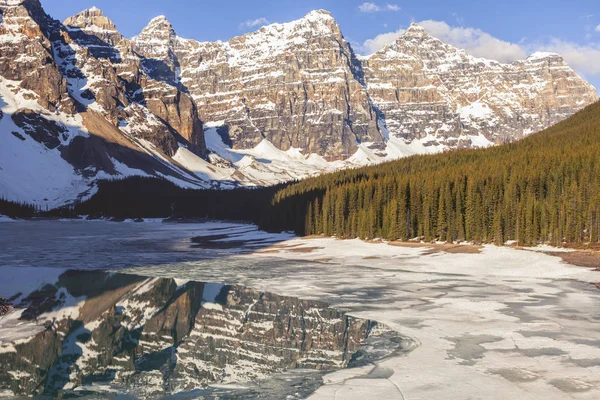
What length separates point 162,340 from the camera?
78.3 feet

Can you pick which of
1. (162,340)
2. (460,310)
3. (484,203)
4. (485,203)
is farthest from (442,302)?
(484,203)

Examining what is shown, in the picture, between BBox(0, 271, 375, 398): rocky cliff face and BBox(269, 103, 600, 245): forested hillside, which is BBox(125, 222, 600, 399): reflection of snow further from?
BBox(269, 103, 600, 245): forested hillside

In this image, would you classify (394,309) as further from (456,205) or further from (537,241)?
(456,205)

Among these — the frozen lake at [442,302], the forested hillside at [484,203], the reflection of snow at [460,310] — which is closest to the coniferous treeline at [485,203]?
the forested hillside at [484,203]

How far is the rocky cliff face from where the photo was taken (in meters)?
18.7

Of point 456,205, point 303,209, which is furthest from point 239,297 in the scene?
point 303,209

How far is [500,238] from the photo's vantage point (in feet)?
243

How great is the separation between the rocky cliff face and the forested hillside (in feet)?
162

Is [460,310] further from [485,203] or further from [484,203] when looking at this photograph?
[484,203]

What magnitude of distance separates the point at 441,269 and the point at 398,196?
1513 inches

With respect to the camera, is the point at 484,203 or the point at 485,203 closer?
the point at 485,203

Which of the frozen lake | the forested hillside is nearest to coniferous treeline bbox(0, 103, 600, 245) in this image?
the forested hillside

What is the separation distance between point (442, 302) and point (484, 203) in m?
50.3

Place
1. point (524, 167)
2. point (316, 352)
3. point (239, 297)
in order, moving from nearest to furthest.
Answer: point (316, 352) < point (239, 297) < point (524, 167)
